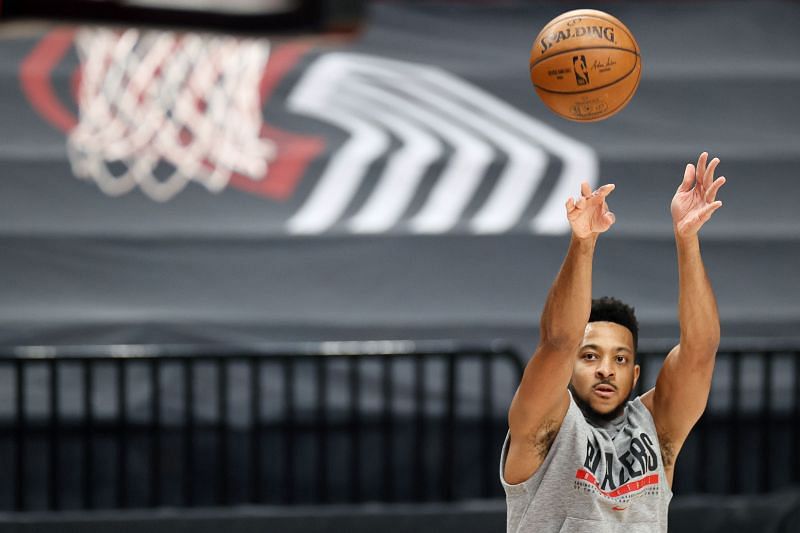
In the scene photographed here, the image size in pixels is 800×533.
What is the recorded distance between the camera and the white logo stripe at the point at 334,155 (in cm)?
785

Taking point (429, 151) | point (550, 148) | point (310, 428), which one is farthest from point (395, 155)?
point (310, 428)

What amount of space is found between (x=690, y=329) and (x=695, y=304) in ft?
0.23

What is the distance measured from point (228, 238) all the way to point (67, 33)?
159 centimetres

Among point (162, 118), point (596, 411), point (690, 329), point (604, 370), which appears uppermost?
point (162, 118)

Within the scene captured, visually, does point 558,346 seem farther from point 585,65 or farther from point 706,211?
point 585,65

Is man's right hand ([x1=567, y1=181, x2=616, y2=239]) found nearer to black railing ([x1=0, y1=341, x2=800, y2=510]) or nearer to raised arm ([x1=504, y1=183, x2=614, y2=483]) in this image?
raised arm ([x1=504, y1=183, x2=614, y2=483])

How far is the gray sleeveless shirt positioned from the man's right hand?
0.50 m

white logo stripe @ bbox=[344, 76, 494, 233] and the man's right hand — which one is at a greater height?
white logo stripe @ bbox=[344, 76, 494, 233]

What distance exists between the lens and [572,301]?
326 cm

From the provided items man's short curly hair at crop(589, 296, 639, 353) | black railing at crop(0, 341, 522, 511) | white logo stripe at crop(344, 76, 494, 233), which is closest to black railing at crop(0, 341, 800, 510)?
black railing at crop(0, 341, 522, 511)

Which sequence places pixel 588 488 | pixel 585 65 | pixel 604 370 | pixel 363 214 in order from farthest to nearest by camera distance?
1. pixel 363 214
2. pixel 585 65
3. pixel 604 370
4. pixel 588 488

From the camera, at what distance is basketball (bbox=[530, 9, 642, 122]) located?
403cm

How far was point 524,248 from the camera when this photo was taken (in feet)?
25.8

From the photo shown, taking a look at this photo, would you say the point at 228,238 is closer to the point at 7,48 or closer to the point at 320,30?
the point at 7,48
